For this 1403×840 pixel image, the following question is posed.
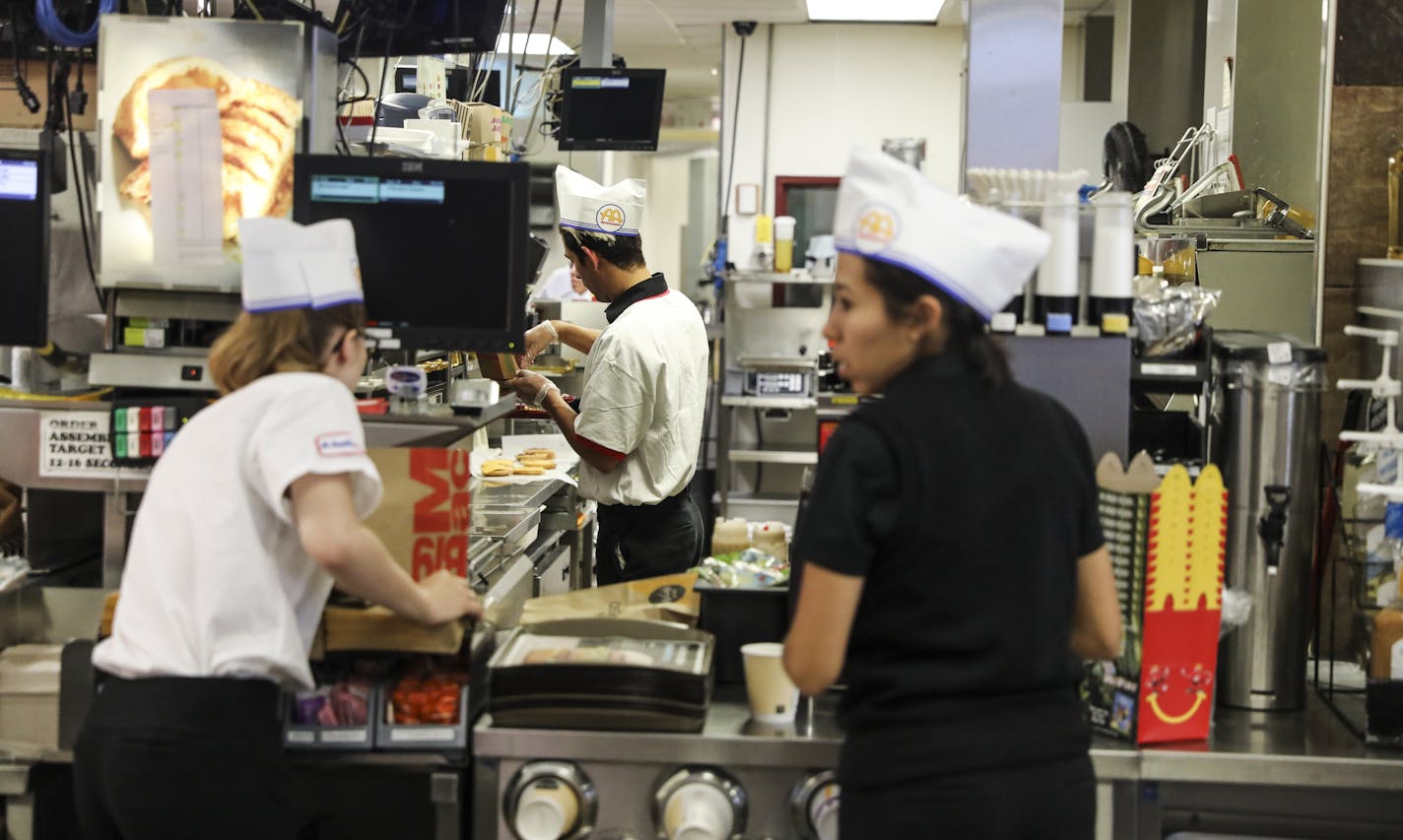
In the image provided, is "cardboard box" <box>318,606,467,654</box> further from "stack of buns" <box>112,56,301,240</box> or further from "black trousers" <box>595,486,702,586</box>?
"black trousers" <box>595,486,702,586</box>

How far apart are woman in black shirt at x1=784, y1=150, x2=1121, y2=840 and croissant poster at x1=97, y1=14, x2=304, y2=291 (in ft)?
4.09

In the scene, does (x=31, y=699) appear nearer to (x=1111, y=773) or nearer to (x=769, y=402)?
(x=1111, y=773)

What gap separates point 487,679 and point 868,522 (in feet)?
2.92

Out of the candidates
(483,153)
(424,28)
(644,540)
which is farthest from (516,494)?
(483,153)

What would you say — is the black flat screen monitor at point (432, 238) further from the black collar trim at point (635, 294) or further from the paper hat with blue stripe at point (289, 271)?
the black collar trim at point (635, 294)

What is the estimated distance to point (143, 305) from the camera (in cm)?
262

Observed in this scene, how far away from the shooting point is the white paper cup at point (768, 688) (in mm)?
2271

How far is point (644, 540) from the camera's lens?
13.1 feet

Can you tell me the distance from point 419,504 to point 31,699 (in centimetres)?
81

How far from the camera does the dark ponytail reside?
1.79 metres

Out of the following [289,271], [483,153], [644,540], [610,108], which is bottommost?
[644,540]

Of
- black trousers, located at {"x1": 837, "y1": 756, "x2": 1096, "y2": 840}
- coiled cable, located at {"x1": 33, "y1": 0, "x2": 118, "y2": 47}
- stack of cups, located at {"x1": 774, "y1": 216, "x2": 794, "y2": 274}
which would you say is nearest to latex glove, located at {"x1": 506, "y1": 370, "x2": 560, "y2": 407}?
coiled cable, located at {"x1": 33, "y1": 0, "x2": 118, "y2": 47}

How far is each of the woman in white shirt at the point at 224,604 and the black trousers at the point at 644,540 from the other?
193 centimetres

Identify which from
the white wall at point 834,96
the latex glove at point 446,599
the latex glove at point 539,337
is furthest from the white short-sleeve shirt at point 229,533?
the white wall at point 834,96
